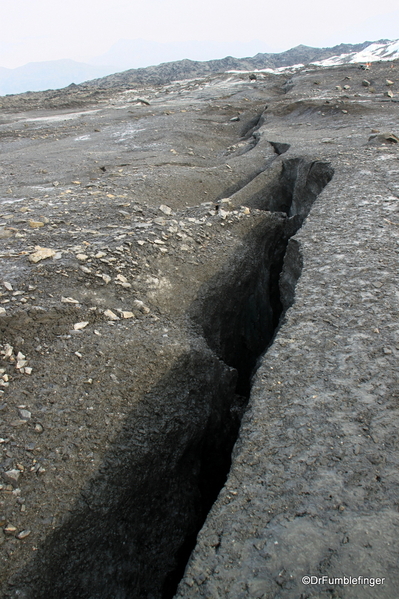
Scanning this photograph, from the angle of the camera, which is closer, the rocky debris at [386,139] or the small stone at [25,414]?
the small stone at [25,414]

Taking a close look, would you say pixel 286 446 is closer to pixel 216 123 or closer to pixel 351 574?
pixel 351 574

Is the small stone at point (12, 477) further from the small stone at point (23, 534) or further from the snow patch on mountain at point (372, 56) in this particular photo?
the snow patch on mountain at point (372, 56)

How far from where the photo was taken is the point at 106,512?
1.58 m

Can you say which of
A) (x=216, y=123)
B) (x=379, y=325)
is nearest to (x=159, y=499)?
(x=379, y=325)

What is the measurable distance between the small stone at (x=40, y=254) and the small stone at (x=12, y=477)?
4.43 ft

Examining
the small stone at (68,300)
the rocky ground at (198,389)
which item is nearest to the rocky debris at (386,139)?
the rocky ground at (198,389)

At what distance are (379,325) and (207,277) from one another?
135cm

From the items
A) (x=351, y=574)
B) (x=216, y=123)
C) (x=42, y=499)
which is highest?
(x=216, y=123)

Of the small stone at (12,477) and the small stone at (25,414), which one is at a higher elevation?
the small stone at (25,414)

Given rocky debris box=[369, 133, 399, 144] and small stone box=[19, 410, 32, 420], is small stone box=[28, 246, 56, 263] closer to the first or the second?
small stone box=[19, 410, 32, 420]

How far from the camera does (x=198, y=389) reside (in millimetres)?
2146

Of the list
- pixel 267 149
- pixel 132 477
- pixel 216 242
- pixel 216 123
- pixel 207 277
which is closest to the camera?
pixel 132 477

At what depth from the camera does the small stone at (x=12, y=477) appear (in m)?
1.47

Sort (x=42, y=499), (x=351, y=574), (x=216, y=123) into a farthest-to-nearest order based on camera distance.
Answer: (x=216, y=123) < (x=42, y=499) < (x=351, y=574)
